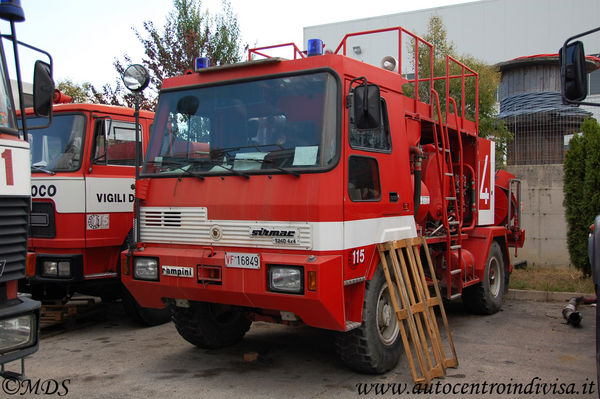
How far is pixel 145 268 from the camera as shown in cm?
521

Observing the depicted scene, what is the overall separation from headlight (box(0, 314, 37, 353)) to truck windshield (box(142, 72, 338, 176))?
1994 millimetres

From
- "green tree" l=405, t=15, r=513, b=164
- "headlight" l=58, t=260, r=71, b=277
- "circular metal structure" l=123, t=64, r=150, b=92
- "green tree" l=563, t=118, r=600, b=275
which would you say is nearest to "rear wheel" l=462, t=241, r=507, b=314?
"green tree" l=563, t=118, r=600, b=275

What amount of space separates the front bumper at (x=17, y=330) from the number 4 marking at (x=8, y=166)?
0.77 m

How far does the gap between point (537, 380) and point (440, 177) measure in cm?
253

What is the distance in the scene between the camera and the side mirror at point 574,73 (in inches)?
151

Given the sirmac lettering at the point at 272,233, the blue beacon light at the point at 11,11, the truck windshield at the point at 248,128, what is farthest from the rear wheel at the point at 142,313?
the blue beacon light at the point at 11,11

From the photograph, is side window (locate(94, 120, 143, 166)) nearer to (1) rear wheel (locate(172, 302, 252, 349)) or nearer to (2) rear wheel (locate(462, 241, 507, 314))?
(1) rear wheel (locate(172, 302, 252, 349))

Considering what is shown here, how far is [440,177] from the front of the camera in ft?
21.8

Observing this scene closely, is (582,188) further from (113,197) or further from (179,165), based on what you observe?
(113,197)

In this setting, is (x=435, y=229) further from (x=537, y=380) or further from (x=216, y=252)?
(x=216, y=252)

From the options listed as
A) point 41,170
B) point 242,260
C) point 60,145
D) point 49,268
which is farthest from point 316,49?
point 49,268

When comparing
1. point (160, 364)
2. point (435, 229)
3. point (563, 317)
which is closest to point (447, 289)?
point (435, 229)

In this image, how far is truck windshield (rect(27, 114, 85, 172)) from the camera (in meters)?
6.65

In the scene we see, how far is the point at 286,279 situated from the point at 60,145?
3839mm
